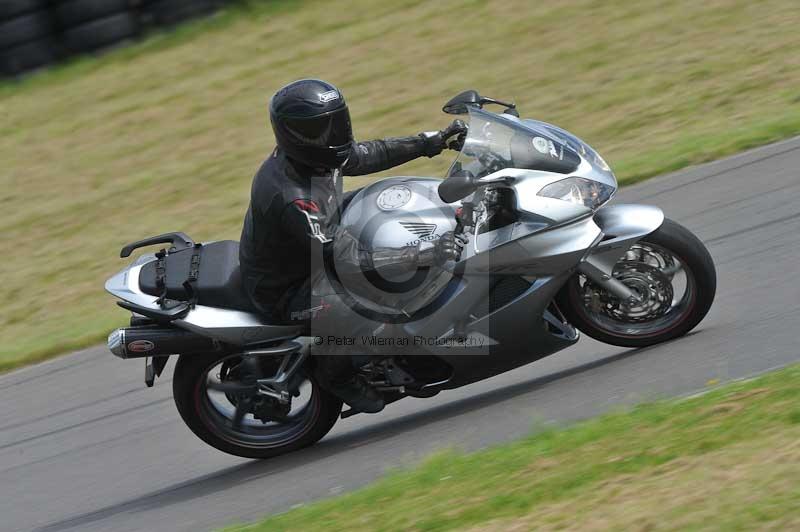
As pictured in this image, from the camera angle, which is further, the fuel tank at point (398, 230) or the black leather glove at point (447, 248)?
the fuel tank at point (398, 230)

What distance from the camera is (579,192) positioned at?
5.24m

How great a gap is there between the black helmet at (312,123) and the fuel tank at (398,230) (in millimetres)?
281

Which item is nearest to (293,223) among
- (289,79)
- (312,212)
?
(312,212)

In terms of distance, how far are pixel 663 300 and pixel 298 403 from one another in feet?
6.29

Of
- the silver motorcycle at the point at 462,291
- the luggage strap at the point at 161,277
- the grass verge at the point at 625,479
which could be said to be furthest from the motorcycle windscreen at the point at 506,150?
the luggage strap at the point at 161,277

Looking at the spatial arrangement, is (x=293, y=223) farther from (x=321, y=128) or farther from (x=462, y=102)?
(x=462, y=102)

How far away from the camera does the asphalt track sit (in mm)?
5363

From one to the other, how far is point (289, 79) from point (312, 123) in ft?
25.3

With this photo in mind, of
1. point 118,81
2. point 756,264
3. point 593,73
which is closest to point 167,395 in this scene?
point 756,264

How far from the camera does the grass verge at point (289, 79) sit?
9406 millimetres

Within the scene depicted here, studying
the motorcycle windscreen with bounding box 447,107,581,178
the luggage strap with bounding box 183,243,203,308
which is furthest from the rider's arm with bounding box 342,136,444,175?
the luggage strap with bounding box 183,243,203,308

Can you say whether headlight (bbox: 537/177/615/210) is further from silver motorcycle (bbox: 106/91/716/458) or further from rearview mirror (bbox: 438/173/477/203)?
rearview mirror (bbox: 438/173/477/203)

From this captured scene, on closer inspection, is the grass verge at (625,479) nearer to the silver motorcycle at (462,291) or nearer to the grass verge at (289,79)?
the silver motorcycle at (462,291)

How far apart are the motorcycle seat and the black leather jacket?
0.31 feet
